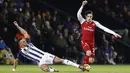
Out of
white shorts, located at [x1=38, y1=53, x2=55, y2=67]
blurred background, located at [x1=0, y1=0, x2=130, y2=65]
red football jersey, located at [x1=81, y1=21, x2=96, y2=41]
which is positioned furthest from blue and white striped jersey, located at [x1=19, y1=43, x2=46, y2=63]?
blurred background, located at [x1=0, y1=0, x2=130, y2=65]

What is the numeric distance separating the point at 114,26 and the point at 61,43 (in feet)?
14.7

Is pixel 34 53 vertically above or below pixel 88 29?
below

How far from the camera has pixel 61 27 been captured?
2942 cm

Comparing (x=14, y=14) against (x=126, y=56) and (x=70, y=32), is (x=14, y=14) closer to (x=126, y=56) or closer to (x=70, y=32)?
(x=70, y=32)

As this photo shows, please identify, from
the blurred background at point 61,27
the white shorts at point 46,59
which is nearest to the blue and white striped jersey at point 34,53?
the white shorts at point 46,59

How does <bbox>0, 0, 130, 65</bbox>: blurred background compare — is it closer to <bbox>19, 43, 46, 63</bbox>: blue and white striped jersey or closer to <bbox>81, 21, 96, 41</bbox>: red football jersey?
<bbox>81, 21, 96, 41</bbox>: red football jersey

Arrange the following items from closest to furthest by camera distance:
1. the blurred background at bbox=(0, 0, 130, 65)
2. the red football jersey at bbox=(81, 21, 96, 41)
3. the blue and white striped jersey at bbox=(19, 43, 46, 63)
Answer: the blue and white striped jersey at bbox=(19, 43, 46, 63), the red football jersey at bbox=(81, 21, 96, 41), the blurred background at bbox=(0, 0, 130, 65)

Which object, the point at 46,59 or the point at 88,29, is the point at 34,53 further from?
the point at 88,29

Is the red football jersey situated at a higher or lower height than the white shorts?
higher

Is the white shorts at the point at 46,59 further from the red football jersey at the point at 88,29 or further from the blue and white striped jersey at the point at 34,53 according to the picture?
the red football jersey at the point at 88,29

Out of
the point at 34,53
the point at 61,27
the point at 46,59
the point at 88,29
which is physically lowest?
the point at 46,59

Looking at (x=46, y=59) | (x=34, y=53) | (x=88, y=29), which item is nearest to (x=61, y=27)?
(x=88, y=29)

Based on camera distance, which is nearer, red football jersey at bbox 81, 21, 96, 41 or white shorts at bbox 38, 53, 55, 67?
white shorts at bbox 38, 53, 55, 67

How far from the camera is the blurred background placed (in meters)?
28.6
